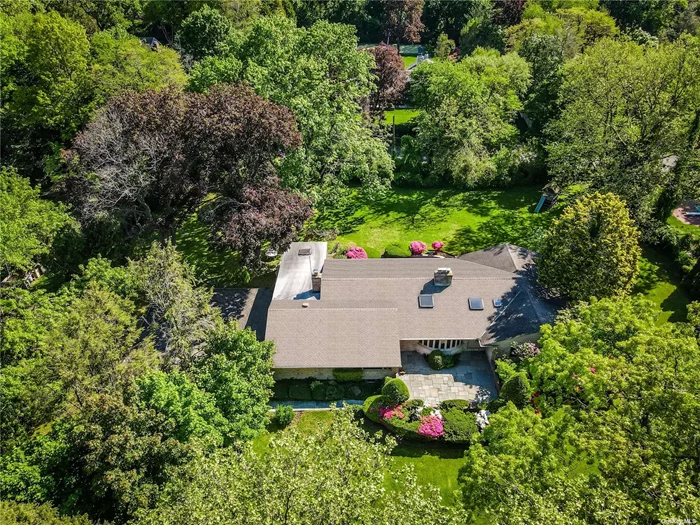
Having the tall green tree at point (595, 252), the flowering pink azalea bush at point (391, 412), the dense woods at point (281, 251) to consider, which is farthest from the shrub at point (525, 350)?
the flowering pink azalea bush at point (391, 412)

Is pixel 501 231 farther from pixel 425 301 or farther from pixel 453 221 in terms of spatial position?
pixel 425 301

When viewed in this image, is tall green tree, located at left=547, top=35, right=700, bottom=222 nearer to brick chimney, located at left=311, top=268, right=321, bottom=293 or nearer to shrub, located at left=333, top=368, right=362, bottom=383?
brick chimney, located at left=311, top=268, right=321, bottom=293

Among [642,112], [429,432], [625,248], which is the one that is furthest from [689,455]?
[642,112]

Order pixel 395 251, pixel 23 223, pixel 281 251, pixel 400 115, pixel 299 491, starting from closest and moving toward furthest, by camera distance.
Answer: pixel 299 491 < pixel 23 223 < pixel 281 251 < pixel 395 251 < pixel 400 115

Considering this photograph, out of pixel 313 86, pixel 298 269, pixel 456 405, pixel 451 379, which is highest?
pixel 313 86

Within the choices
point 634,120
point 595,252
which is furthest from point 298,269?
point 634,120

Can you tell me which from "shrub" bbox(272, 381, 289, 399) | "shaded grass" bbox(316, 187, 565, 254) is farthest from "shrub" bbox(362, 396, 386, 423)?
"shaded grass" bbox(316, 187, 565, 254)
